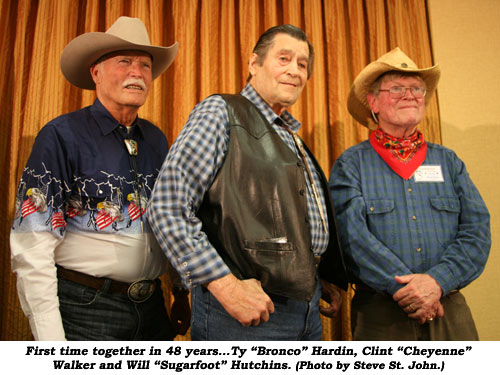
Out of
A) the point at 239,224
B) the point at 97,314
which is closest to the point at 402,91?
the point at 239,224

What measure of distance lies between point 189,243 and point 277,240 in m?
0.32

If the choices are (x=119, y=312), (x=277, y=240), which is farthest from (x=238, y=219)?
(x=119, y=312)

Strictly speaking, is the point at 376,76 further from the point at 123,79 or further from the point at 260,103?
the point at 123,79

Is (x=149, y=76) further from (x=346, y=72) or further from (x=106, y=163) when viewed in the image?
(x=346, y=72)

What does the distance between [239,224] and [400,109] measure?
45.8 inches

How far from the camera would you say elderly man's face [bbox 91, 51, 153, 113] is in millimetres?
1585

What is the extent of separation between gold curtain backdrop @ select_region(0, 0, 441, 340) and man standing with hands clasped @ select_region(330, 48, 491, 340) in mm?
554

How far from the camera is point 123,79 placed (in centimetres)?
161

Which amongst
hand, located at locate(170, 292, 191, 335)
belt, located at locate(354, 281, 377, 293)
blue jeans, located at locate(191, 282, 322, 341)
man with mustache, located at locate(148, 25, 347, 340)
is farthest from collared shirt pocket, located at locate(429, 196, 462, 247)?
hand, located at locate(170, 292, 191, 335)

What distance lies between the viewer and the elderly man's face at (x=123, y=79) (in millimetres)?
1585

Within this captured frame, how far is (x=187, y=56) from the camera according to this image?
236 centimetres

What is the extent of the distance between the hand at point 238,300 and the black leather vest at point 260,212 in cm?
9

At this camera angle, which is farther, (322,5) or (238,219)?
(322,5)

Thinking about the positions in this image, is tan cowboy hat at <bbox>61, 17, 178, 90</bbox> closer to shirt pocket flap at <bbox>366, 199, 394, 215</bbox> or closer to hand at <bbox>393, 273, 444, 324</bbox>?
shirt pocket flap at <bbox>366, 199, 394, 215</bbox>
